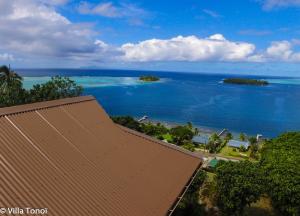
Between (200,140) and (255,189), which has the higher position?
(255,189)

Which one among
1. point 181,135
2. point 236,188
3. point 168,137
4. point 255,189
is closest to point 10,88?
point 181,135

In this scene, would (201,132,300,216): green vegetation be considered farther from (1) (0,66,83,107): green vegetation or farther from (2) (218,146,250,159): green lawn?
(1) (0,66,83,107): green vegetation

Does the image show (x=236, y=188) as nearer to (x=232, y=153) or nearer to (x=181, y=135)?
(x=232, y=153)

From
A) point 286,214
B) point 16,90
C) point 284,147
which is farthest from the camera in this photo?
point 16,90

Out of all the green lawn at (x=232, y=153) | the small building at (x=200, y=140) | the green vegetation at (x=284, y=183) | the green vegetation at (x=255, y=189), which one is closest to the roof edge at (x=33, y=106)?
the green vegetation at (x=255, y=189)

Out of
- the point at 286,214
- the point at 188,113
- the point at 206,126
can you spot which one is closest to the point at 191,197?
the point at 286,214

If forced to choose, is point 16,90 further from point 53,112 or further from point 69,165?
point 69,165

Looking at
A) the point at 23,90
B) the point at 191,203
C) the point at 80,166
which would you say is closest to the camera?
the point at 80,166
